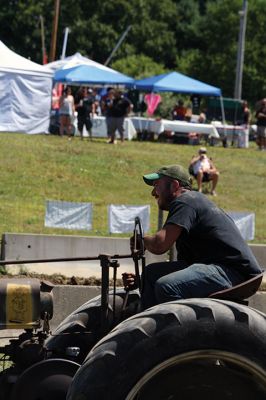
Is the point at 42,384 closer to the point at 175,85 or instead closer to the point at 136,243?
the point at 136,243

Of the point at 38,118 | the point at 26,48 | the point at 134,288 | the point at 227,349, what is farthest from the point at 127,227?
the point at 26,48

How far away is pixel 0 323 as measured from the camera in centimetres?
557

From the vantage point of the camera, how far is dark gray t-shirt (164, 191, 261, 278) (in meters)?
5.56

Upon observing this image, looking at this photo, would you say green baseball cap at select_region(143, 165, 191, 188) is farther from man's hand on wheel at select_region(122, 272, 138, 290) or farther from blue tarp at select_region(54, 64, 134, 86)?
blue tarp at select_region(54, 64, 134, 86)

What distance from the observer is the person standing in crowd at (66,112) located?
87.7 ft

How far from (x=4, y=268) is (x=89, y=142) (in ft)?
48.7

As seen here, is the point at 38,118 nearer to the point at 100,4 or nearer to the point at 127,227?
the point at 127,227

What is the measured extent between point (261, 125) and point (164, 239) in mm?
23050

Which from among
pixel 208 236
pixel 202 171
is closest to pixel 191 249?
pixel 208 236

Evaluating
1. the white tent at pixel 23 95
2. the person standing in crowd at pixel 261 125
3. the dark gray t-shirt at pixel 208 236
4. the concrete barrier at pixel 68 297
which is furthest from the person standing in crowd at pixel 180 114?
the dark gray t-shirt at pixel 208 236

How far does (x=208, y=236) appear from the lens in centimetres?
562

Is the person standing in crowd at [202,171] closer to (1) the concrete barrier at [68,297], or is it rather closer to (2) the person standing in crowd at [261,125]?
(2) the person standing in crowd at [261,125]

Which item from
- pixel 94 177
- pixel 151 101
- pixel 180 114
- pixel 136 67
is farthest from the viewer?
pixel 136 67

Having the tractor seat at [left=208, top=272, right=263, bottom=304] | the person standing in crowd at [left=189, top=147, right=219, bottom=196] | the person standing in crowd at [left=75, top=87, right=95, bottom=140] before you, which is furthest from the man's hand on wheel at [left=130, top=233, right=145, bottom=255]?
the person standing in crowd at [left=75, top=87, right=95, bottom=140]
